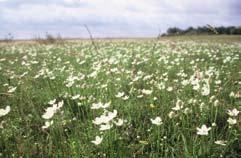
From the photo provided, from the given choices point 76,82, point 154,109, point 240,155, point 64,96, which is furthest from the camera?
point 76,82

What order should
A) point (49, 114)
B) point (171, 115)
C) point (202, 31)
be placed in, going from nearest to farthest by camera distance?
point (49, 114)
point (171, 115)
point (202, 31)

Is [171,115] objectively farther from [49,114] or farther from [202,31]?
[202,31]

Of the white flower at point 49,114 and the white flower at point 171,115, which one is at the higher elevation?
the white flower at point 49,114

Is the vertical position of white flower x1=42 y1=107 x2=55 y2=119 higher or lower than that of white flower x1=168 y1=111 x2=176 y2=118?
higher

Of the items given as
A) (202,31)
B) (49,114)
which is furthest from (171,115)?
(202,31)

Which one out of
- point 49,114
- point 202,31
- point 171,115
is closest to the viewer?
point 49,114

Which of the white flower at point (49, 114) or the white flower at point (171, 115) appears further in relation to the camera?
the white flower at point (171, 115)

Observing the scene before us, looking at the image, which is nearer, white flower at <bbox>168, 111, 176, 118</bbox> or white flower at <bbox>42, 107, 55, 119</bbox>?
white flower at <bbox>42, 107, 55, 119</bbox>

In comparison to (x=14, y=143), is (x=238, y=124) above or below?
above

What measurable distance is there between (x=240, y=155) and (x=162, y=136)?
0.90 metres

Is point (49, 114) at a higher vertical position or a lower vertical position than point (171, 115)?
higher

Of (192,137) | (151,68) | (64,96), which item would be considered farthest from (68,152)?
(151,68)

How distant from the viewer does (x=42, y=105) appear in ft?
20.9

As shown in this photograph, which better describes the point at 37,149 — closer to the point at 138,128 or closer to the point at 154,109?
the point at 138,128
